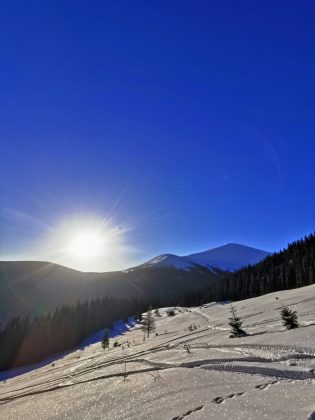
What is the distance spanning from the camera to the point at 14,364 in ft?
298

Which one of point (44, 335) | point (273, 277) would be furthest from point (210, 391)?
point (44, 335)

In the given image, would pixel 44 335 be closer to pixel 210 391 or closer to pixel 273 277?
pixel 273 277

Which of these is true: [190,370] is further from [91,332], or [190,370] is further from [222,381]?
[91,332]

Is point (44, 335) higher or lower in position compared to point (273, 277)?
lower

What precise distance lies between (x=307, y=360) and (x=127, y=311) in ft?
426

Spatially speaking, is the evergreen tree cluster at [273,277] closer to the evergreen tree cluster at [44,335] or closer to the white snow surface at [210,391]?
the evergreen tree cluster at [44,335]

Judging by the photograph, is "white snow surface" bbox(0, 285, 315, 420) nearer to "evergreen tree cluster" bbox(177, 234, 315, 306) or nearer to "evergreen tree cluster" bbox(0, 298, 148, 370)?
"evergreen tree cluster" bbox(177, 234, 315, 306)

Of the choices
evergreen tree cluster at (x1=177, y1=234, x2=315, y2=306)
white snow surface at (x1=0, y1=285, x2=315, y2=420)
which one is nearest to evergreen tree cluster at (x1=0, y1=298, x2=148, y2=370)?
evergreen tree cluster at (x1=177, y1=234, x2=315, y2=306)

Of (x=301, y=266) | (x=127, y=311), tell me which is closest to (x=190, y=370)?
(x=301, y=266)

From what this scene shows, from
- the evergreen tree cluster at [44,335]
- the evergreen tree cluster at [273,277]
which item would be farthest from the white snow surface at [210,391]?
the evergreen tree cluster at [44,335]

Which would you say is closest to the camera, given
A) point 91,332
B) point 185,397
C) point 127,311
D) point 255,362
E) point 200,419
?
point 200,419

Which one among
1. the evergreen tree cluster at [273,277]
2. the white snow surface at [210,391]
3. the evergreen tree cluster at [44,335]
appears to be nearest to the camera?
the white snow surface at [210,391]

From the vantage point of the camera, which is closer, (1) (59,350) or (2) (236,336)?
(2) (236,336)

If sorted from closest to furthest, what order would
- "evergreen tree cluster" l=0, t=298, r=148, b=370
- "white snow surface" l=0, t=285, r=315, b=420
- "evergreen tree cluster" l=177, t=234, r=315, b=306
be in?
"white snow surface" l=0, t=285, r=315, b=420 < "evergreen tree cluster" l=177, t=234, r=315, b=306 < "evergreen tree cluster" l=0, t=298, r=148, b=370
